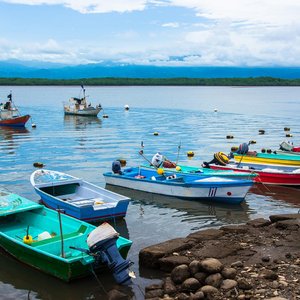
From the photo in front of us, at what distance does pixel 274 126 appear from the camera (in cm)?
5628

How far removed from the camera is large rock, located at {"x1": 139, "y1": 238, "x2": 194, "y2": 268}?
1277 centimetres

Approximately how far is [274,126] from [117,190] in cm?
3764

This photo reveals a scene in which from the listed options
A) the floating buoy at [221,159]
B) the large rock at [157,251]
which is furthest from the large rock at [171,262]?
the floating buoy at [221,159]

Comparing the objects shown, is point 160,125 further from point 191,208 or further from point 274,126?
point 191,208

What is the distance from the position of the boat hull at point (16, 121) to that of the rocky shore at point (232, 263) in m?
39.7

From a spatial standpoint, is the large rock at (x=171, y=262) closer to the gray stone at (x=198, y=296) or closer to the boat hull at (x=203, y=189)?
the gray stone at (x=198, y=296)

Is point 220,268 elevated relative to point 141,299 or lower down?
elevated

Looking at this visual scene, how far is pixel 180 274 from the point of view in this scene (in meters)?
11.2

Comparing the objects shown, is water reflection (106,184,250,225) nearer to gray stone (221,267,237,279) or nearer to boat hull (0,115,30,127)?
gray stone (221,267,237,279)

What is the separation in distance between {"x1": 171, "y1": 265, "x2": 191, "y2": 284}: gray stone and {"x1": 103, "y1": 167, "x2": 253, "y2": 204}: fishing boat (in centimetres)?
853

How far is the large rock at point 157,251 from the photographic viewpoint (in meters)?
12.8

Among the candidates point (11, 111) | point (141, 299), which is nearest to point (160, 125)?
point (11, 111)

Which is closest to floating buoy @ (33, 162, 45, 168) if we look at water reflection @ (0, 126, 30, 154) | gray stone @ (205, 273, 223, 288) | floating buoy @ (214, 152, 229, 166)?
water reflection @ (0, 126, 30, 154)

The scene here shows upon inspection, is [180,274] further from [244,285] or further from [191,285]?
[244,285]
